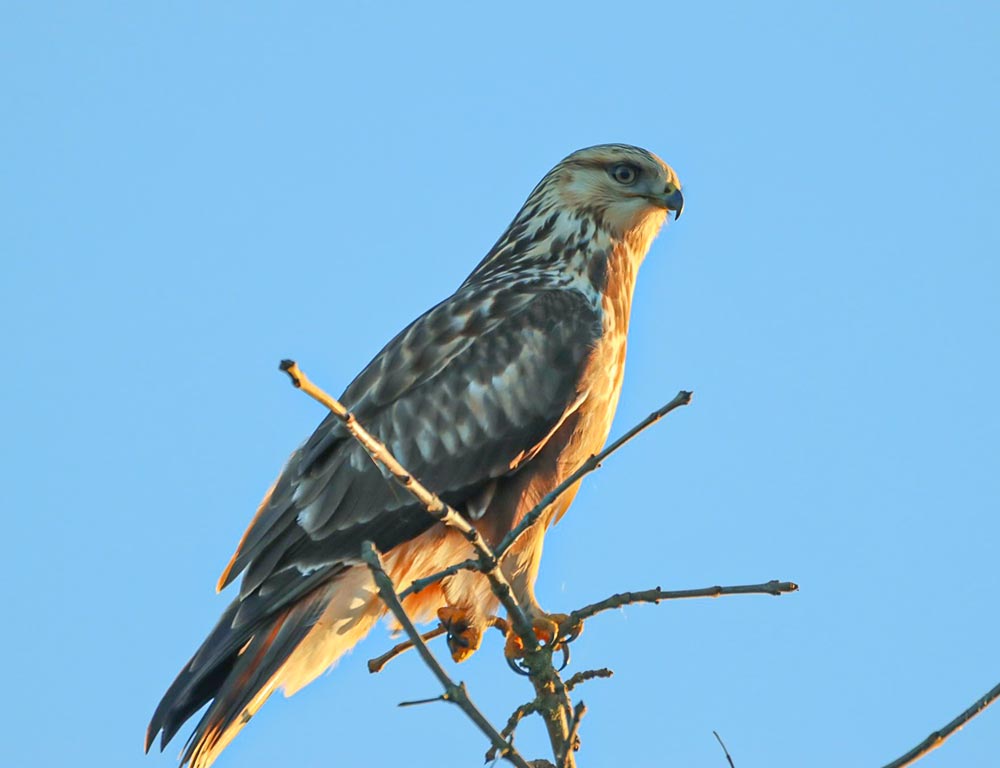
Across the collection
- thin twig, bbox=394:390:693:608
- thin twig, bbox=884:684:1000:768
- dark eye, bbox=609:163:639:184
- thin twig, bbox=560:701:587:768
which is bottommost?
thin twig, bbox=884:684:1000:768

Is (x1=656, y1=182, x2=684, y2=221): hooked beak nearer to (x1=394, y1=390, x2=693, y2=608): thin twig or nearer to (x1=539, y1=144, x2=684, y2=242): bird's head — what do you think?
(x1=539, y1=144, x2=684, y2=242): bird's head

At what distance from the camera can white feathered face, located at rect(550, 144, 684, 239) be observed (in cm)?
692

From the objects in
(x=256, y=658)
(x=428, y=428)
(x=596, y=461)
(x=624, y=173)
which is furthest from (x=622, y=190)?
(x=596, y=461)

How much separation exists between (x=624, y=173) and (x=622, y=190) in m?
0.11

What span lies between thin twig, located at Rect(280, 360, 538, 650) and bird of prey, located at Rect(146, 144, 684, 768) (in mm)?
1595

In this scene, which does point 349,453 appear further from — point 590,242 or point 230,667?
point 590,242

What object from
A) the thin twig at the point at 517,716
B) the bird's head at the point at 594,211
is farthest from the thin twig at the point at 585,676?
the bird's head at the point at 594,211

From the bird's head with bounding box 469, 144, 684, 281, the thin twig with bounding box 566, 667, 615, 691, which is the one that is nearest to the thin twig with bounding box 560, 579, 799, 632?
the thin twig with bounding box 566, 667, 615, 691

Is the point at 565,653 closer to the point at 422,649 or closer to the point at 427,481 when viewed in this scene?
the point at 427,481

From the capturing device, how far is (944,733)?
356 centimetres

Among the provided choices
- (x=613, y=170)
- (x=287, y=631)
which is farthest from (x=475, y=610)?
(x=613, y=170)

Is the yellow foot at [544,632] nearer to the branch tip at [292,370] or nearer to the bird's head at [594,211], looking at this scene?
the bird's head at [594,211]

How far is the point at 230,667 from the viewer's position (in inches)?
223

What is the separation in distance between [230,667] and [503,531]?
1230 millimetres
